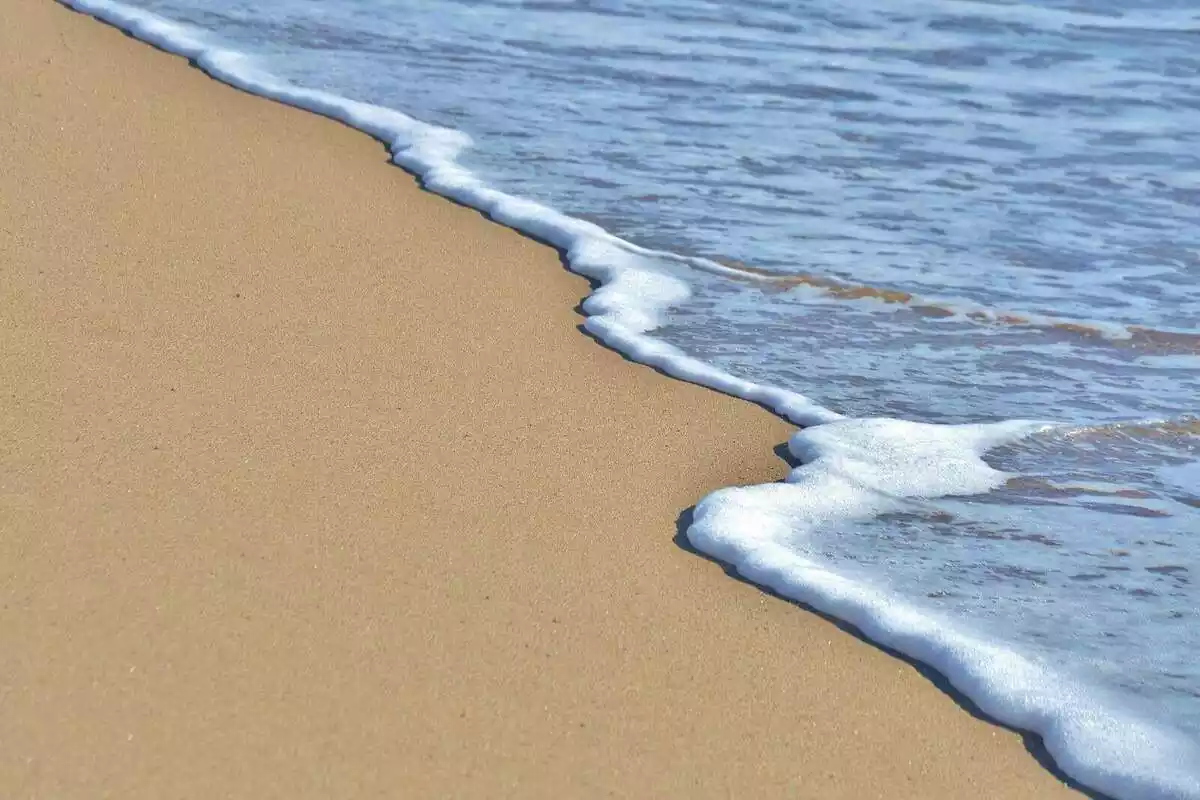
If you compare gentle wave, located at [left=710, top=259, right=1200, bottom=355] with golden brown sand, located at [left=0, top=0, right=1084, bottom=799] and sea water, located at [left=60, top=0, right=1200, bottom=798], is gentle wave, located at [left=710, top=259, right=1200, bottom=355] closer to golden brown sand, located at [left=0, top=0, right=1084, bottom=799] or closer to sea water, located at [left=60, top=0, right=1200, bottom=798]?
sea water, located at [left=60, top=0, right=1200, bottom=798]

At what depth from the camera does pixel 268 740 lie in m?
2.31

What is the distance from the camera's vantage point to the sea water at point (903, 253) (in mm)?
2877

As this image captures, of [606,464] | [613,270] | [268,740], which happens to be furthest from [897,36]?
[268,740]

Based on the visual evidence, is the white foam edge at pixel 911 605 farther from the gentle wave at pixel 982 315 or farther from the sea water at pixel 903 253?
the gentle wave at pixel 982 315

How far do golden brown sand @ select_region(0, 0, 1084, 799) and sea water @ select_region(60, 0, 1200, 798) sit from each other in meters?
0.18

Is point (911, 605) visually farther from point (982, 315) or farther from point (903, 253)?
point (903, 253)

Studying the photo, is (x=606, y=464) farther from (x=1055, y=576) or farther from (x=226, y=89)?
(x=226, y=89)

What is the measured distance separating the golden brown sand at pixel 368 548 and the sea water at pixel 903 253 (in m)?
0.18

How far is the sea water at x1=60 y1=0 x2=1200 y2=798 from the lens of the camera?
2877 mm

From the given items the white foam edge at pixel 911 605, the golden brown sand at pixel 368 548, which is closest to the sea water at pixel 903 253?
the white foam edge at pixel 911 605

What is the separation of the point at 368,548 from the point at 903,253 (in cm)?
228

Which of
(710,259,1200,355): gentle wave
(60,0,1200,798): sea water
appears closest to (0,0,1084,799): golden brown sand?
(60,0,1200,798): sea water

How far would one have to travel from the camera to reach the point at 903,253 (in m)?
4.62

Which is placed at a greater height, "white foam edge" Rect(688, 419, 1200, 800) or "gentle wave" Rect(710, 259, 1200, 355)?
"gentle wave" Rect(710, 259, 1200, 355)
